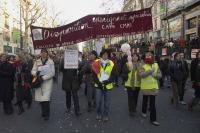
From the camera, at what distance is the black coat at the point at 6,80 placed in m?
12.4

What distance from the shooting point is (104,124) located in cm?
1041

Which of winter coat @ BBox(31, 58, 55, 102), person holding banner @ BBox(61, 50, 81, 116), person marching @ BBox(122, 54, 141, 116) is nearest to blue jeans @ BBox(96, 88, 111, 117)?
person marching @ BBox(122, 54, 141, 116)

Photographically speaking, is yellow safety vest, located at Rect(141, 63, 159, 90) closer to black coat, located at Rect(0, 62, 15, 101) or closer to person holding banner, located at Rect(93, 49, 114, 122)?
person holding banner, located at Rect(93, 49, 114, 122)

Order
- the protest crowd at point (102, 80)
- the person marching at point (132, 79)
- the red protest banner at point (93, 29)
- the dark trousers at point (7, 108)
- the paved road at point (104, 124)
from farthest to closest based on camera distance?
the dark trousers at point (7, 108) < the red protest banner at point (93, 29) < the person marching at point (132, 79) < the protest crowd at point (102, 80) < the paved road at point (104, 124)

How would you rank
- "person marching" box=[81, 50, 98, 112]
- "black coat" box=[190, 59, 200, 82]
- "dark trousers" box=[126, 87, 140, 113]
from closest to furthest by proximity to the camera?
"dark trousers" box=[126, 87, 140, 113] < "black coat" box=[190, 59, 200, 82] < "person marching" box=[81, 50, 98, 112]

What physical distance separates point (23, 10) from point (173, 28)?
17.4 meters

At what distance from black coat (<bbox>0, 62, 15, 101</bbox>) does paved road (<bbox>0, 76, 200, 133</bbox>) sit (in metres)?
0.55

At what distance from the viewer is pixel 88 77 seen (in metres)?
12.9

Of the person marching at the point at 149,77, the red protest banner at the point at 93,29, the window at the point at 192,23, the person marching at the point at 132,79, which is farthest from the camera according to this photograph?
the window at the point at 192,23

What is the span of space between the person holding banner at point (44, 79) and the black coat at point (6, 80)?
134 centimetres

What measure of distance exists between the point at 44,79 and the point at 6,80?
1.87 metres

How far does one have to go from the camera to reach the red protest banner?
37.8 ft

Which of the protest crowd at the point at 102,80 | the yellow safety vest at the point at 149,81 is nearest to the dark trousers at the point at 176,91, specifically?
the protest crowd at the point at 102,80

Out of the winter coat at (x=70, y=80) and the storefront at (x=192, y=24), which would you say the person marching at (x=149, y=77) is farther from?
the storefront at (x=192, y=24)
